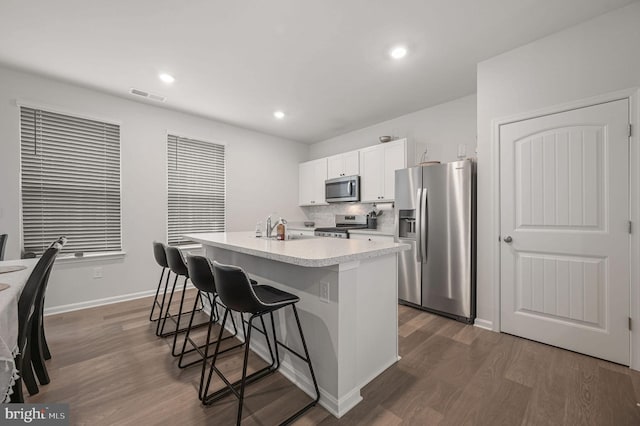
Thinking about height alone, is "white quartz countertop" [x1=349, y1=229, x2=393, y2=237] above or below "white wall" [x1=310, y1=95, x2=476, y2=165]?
below

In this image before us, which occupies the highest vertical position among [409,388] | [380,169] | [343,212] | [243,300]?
[380,169]

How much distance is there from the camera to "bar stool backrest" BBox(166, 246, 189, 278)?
2273 mm

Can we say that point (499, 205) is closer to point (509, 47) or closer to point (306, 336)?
point (509, 47)

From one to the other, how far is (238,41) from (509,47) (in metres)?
2.51

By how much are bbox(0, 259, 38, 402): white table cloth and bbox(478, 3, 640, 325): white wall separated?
10.8ft

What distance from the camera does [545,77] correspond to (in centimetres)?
233

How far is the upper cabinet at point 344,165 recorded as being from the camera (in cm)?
459

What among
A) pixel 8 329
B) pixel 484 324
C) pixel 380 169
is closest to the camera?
pixel 8 329

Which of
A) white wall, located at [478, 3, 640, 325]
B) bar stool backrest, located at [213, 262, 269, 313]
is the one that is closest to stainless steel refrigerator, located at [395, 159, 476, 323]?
white wall, located at [478, 3, 640, 325]

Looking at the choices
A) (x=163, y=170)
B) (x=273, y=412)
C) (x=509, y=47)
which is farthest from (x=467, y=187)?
(x=163, y=170)

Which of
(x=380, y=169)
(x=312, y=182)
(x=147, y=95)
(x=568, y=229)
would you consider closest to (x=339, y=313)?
(x=568, y=229)

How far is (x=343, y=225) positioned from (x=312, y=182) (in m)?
1.14

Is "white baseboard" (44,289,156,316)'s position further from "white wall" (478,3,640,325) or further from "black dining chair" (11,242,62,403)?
"white wall" (478,3,640,325)

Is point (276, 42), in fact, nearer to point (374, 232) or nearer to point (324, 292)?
point (324, 292)
